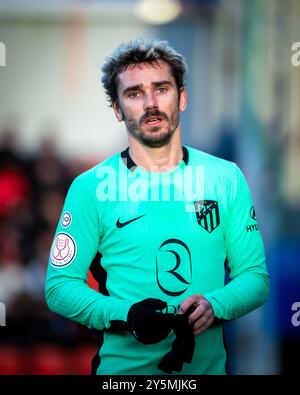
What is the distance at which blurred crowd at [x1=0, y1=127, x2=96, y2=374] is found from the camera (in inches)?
86.6

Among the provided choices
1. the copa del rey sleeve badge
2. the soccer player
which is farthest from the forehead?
the copa del rey sleeve badge

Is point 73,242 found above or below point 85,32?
below

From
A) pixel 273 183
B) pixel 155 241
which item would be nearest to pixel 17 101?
pixel 155 241

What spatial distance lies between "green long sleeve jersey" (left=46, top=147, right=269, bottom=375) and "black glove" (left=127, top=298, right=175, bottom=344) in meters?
0.02

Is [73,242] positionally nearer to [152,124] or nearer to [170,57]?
[152,124]

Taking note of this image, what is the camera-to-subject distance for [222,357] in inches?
78.2

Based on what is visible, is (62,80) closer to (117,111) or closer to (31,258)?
(117,111)

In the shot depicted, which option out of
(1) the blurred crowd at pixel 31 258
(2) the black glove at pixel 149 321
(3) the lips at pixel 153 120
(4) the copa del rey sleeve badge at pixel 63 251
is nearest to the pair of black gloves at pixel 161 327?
(2) the black glove at pixel 149 321

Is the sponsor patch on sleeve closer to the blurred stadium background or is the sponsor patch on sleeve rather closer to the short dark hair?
the blurred stadium background

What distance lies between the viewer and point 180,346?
75.5 inches

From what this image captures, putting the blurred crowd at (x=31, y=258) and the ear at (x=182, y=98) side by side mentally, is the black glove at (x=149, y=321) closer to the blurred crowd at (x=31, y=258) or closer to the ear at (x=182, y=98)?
the blurred crowd at (x=31, y=258)

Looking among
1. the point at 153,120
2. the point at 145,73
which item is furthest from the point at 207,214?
the point at 145,73

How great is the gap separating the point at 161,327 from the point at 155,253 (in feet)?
0.57
